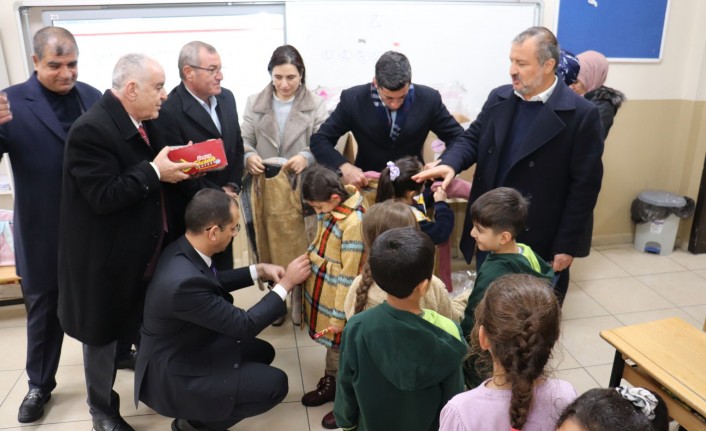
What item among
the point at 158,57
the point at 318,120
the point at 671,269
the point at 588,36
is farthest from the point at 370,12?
the point at 671,269

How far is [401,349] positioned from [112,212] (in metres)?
1.28

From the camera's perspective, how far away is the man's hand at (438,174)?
2.45 m

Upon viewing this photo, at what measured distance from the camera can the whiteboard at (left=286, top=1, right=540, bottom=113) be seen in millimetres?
3537

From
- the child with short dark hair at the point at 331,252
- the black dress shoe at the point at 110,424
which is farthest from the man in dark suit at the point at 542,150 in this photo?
the black dress shoe at the point at 110,424

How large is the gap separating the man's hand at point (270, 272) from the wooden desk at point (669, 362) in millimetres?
1335

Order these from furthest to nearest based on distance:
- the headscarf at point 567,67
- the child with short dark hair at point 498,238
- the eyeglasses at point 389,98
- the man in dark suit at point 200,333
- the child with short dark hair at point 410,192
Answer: the headscarf at point 567,67
the eyeglasses at point 389,98
the child with short dark hair at point 410,192
the man in dark suit at point 200,333
the child with short dark hair at point 498,238

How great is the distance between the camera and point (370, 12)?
11.7 feet

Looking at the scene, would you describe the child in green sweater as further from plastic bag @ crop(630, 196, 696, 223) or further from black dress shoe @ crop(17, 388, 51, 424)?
plastic bag @ crop(630, 196, 696, 223)

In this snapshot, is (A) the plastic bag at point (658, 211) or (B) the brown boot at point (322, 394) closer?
(B) the brown boot at point (322, 394)

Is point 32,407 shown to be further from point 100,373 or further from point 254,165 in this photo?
point 254,165

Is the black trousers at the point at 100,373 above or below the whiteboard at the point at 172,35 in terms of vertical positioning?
below

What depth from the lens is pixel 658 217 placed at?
14.1 feet

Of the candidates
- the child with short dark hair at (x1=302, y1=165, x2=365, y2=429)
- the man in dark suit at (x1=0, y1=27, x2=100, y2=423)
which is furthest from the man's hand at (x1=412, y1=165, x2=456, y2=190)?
the man in dark suit at (x1=0, y1=27, x2=100, y2=423)

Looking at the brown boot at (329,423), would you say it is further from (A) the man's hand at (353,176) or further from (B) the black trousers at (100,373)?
(A) the man's hand at (353,176)
